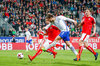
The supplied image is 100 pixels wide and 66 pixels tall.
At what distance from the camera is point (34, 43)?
2983cm

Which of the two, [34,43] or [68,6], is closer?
[34,43]

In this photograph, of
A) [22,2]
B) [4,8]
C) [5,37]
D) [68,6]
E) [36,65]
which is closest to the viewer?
[36,65]

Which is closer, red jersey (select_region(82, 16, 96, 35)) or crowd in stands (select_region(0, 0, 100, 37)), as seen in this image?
red jersey (select_region(82, 16, 96, 35))

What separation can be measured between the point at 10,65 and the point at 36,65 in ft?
3.52

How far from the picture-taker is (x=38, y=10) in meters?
34.6

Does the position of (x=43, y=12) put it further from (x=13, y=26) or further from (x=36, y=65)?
(x=36, y=65)

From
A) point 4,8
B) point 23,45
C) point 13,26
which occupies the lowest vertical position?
point 23,45

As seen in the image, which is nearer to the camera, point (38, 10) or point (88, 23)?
point (88, 23)

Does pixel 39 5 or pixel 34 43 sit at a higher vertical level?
pixel 39 5

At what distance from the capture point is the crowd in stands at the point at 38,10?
103 ft

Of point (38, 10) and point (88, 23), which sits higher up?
point (38, 10)

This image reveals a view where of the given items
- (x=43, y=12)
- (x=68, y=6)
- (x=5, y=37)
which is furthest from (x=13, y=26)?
(x=68, y=6)

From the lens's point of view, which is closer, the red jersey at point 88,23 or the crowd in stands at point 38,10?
the red jersey at point 88,23

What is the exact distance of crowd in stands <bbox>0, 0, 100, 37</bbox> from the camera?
103ft
